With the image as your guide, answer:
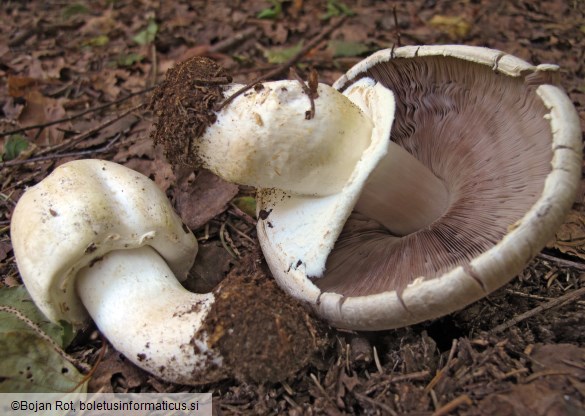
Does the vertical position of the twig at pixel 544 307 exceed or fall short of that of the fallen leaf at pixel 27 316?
it exceeds it

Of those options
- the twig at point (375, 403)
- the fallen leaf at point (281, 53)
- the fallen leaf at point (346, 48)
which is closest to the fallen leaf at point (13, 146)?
the fallen leaf at point (281, 53)

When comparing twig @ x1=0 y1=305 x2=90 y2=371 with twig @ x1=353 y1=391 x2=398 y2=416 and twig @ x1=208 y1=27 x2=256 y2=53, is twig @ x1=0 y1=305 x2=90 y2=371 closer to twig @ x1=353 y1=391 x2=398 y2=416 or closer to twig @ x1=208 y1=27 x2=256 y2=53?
twig @ x1=353 y1=391 x2=398 y2=416

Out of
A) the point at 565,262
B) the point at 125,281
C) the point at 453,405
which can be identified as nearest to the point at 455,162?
the point at 565,262

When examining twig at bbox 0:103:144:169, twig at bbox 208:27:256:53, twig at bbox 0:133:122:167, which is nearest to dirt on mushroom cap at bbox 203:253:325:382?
twig at bbox 0:133:122:167

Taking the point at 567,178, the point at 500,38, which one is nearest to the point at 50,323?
the point at 567,178

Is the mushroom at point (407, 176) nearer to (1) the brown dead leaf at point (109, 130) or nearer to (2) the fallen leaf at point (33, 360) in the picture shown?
(2) the fallen leaf at point (33, 360)

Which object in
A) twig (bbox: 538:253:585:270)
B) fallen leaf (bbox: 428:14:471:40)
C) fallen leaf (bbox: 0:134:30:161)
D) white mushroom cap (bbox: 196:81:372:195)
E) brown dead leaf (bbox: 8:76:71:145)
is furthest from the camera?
fallen leaf (bbox: 428:14:471:40)
